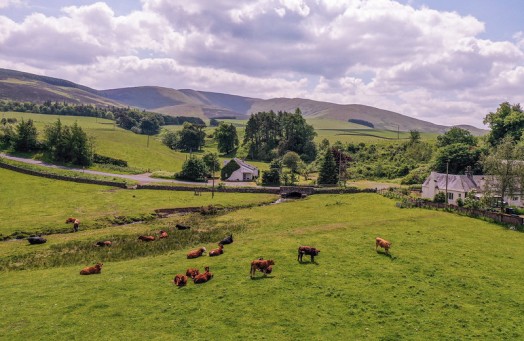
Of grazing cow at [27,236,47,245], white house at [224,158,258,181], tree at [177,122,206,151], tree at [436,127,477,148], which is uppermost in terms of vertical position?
tree at [436,127,477,148]

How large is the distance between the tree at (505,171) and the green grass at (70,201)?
1535 inches

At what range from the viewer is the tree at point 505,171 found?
170 feet

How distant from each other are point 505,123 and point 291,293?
373 feet

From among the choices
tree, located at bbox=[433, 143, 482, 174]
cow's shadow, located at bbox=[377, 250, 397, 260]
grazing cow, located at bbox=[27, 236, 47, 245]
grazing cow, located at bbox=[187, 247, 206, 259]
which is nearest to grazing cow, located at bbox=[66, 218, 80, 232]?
grazing cow, located at bbox=[27, 236, 47, 245]

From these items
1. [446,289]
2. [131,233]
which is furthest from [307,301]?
[131,233]

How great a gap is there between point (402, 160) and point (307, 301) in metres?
117

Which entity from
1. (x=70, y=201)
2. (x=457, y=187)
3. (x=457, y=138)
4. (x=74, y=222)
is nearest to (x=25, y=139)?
(x=70, y=201)

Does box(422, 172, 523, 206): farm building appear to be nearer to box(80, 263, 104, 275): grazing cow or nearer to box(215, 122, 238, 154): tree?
box(80, 263, 104, 275): grazing cow

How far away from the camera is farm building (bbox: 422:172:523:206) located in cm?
6516

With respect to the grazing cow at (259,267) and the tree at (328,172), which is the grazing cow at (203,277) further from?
the tree at (328,172)

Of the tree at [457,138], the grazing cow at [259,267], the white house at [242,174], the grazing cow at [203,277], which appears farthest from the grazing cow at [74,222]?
the tree at [457,138]

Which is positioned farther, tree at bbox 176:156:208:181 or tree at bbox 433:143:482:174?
tree at bbox 433:143:482:174

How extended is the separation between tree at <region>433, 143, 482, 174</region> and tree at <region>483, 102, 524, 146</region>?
44.1 ft

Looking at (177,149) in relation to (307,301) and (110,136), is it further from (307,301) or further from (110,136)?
(307,301)
